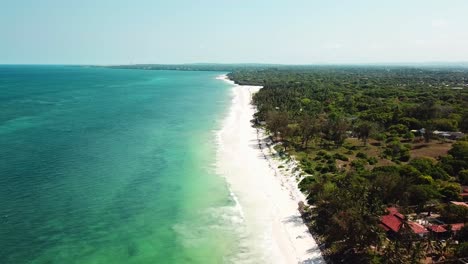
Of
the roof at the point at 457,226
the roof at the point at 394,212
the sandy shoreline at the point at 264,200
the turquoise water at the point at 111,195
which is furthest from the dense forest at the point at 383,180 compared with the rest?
the turquoise water at the point at 111,195

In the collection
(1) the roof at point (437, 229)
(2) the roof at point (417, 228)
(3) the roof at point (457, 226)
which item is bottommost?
(3) the roof at point (457, 226)

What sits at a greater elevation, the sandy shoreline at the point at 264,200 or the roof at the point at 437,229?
the roof at the point at 437,229

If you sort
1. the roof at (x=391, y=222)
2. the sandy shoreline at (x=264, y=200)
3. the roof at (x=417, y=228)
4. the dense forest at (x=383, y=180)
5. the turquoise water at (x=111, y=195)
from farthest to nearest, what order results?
the turquoise water at (x=111, y=195)
the sandy shoreline at (x=264, y=200)
the roof at (x=391, y=222)
the roof at (x=417, y=228)
the dense forest at (x=383, y=180)

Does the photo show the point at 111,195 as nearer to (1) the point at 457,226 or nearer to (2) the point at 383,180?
(2) the point at 383,180

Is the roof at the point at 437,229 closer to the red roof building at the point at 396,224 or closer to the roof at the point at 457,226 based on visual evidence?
the red roof building at the point at 396,224

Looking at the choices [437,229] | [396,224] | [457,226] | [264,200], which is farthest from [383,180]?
[264,200]

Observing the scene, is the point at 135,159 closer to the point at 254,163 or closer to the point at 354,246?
the point at 254,163

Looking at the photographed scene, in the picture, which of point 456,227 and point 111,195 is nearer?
point 456,227

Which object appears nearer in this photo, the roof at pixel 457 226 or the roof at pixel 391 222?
the roof at pixel 391 222

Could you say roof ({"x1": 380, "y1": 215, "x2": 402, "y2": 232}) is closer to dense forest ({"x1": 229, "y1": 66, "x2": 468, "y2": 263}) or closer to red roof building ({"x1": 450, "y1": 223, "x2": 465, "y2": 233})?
dense forest ({"x1": 229, "y1": 66, "x2": 468, "y2": 263})
